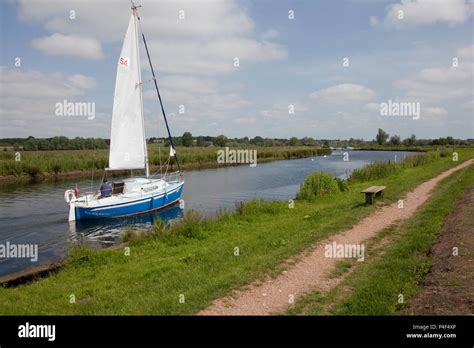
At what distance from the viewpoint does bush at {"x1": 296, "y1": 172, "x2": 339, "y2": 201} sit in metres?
24.7

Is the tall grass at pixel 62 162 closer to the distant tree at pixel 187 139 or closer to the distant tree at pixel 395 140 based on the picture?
the distant tree at pixel 187 139

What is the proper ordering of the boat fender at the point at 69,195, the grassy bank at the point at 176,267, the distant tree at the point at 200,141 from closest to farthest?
the grassy bank at the point at 176,267
the boat fender at the point at 69,195
the distant tree at the point at 200,141

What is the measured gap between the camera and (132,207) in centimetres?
2505

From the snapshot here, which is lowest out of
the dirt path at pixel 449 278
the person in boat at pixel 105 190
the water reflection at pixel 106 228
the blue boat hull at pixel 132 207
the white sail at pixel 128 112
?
the water reflection at pixel 106 228

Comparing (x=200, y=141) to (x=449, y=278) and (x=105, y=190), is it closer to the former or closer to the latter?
(x=105, y=190)

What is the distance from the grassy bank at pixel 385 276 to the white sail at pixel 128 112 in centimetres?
1884

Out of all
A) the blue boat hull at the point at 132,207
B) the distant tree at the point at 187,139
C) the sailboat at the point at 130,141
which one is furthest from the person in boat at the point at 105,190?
the distant tree at the point at 187,139

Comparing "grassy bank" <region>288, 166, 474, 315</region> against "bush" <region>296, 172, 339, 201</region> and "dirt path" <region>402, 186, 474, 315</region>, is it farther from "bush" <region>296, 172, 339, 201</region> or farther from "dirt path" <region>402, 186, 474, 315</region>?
"bush" <region>296, 172, 339, 201</region>

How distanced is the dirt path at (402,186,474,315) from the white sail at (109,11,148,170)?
20.6 metres

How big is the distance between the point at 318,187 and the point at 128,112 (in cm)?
1359

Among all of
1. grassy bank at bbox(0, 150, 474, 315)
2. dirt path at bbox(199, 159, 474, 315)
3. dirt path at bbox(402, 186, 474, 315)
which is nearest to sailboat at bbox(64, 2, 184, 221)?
grassy bank at bbox(0, 150, 474, 315)

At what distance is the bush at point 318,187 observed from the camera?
24.7 meters

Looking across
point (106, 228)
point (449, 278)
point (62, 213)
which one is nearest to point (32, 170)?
point (62, 213)

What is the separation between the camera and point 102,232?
2067cm
